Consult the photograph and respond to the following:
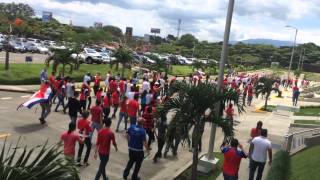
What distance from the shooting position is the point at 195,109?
11.7m

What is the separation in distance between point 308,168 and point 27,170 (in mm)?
9194

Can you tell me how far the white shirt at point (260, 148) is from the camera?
11883 mm

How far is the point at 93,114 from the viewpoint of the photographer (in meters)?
14.4

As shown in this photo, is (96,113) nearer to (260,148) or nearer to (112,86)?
(260,148)

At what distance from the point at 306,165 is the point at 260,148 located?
251cm

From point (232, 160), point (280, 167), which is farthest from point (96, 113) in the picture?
point (280, 167)

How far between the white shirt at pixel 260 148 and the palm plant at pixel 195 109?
28.7 inches

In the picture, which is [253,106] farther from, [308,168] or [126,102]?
[308,168]

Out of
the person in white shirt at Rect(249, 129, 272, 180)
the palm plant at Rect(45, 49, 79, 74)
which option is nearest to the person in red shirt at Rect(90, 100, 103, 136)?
the person in white shirt at Rect(249, 129, 272, 180)

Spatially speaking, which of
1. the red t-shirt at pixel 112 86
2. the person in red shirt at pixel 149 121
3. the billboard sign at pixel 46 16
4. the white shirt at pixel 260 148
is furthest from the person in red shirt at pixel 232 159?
the billboard sign at pixel 46 16

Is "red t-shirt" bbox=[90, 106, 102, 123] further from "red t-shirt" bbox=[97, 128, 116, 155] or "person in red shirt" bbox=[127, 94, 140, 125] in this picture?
"red t-shirt" bbox=[97, 128, 116, 155]

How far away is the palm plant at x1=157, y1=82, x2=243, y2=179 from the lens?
11.6m

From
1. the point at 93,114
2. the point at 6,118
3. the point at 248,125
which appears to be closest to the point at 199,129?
the point at 93,114

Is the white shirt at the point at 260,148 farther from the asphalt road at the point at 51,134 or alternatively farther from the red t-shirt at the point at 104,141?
the red t-shirt at the point at 104,141
